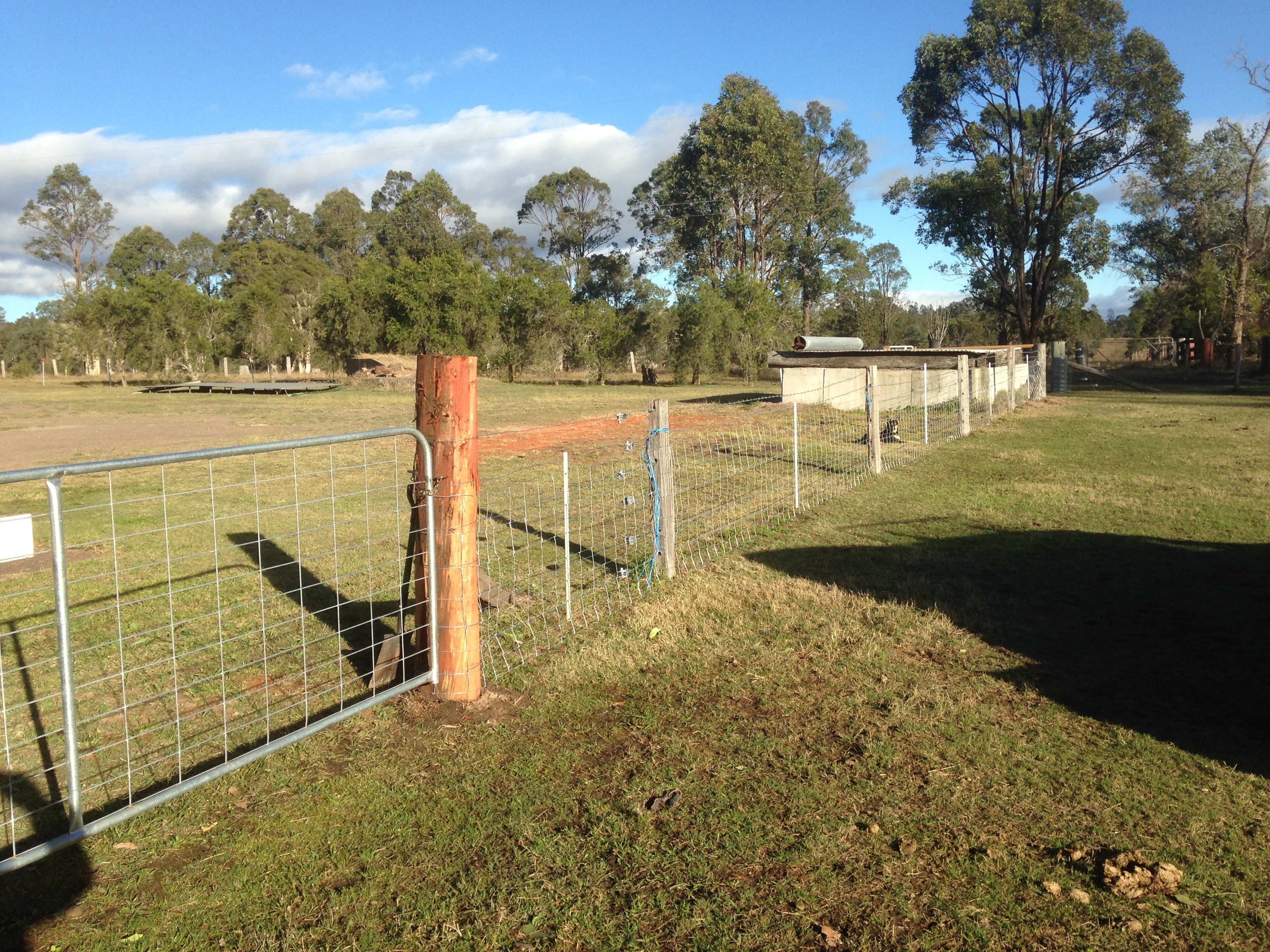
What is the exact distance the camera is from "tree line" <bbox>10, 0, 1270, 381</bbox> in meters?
35.3

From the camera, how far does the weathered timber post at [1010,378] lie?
70.9ft

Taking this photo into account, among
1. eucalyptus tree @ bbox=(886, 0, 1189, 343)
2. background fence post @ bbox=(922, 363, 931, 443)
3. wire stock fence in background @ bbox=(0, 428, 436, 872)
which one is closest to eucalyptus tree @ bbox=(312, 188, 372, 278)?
eucalyptus tree @ bbox=(886, 0, 1189, 343)

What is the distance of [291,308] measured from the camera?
166 ft

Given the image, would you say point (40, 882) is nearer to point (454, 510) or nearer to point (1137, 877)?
point (454, 510)

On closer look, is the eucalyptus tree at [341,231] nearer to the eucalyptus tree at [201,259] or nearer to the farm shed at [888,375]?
the eucalyptus tree at [201,259]

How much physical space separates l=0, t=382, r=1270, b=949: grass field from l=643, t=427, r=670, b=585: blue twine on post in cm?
53

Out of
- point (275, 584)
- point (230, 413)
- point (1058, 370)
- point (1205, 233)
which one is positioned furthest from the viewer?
point (1205, 233)

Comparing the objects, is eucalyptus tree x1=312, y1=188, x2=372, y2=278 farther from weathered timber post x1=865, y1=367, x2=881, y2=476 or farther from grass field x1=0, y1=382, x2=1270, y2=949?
grass field x1=0, y1=382, x2=1270, y2=949

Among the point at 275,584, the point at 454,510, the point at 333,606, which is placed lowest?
the point at 275,584

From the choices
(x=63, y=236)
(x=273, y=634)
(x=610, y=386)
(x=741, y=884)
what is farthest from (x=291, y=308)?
(x=741, y=884)

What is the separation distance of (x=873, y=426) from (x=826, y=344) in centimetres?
1048

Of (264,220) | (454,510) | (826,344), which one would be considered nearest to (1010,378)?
(826,344)

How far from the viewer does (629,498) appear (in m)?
6.57

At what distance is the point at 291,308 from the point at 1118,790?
174ft
